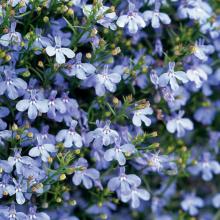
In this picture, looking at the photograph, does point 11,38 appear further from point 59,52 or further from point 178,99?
point 178,99

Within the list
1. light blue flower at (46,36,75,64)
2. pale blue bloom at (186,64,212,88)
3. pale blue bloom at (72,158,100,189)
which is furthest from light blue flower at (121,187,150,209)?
light blue flower at (46,36,75,64)

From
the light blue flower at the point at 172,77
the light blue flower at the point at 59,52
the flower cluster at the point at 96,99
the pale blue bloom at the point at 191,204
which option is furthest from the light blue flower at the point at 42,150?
the pale blue bloom at the point at 191,204

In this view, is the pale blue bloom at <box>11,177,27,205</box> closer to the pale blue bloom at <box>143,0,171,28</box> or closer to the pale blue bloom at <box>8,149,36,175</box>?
the pale blue bloom at <box>8,149,36,175</box>

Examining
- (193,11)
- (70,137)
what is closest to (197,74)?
(193,11)

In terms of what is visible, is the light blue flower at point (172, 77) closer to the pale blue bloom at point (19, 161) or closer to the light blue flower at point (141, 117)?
the light blue flower at point (141, 117)

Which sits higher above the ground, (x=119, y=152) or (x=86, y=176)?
(x=119, y=152)

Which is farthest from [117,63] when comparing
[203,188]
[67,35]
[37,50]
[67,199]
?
[203,188]

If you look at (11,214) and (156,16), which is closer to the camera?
(11,214)

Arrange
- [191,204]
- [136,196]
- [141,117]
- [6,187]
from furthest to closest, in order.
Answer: [191,204] < [136,196] < [141,117] < [6,187]
